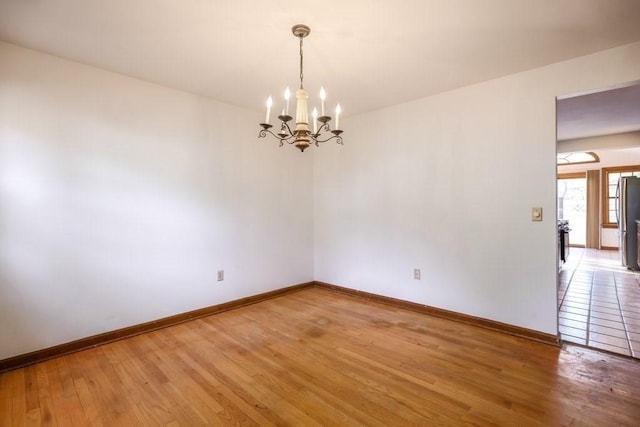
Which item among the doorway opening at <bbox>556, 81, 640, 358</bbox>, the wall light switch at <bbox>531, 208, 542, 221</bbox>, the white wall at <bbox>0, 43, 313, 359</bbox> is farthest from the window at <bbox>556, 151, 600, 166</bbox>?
the white wall at <bbox>0, 43, 313, 359</bbox>

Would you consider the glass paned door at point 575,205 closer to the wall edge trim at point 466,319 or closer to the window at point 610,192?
the window at point 610,192

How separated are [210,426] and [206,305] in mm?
1806

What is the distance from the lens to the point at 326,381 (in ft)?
6.58

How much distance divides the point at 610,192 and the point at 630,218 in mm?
2656

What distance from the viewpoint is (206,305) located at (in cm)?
328

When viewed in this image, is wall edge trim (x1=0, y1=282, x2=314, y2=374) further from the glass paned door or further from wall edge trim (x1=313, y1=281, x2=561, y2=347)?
the glass paned door

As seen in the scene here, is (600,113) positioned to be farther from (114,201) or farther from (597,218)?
(114,201)

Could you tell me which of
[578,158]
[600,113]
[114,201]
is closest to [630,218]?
[578,158]

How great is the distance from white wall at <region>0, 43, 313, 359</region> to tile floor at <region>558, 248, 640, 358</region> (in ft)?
11.1

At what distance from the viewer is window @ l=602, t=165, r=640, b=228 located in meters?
7.23

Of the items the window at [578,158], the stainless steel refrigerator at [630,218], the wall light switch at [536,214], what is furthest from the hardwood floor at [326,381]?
the window at [578,158]

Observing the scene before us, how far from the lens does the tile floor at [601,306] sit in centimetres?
255

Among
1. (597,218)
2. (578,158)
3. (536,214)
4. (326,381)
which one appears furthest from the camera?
(597,218)

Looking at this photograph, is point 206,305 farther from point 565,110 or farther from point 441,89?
point 565,110
